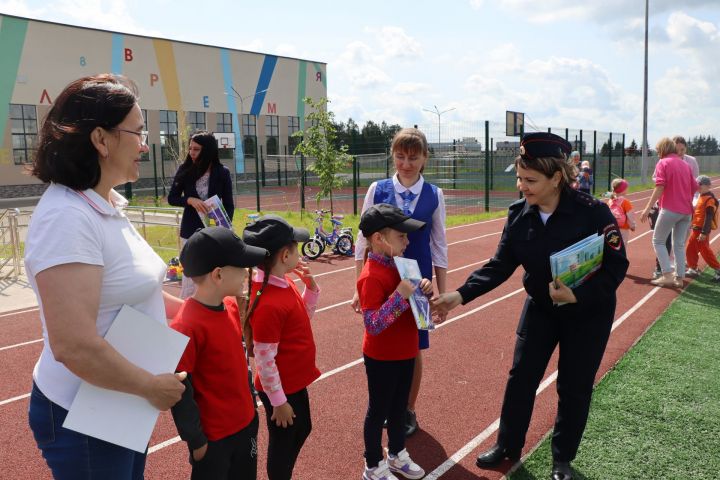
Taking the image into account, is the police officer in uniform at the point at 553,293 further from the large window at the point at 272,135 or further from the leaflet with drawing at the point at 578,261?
the large window at the point at 272,135

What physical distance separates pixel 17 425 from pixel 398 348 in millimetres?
3180

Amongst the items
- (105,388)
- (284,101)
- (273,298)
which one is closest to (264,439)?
(273,298)

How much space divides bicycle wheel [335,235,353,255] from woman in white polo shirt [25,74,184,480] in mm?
10138

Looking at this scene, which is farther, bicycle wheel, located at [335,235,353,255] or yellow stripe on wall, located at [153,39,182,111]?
yellow stripe on wall, located at [153,39,182,111]

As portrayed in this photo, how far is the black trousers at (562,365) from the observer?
130 inches

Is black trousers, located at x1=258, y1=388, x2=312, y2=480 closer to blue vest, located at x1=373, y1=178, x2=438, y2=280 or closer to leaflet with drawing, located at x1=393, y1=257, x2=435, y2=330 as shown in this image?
leaflet with drawing, located at x1=393, y1=257, x2=435, y2=330

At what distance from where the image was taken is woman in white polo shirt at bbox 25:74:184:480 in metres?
1.63

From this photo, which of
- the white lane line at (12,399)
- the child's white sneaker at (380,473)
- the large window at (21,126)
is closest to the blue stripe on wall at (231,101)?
the large window at (21,126)

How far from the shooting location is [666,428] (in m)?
4.11

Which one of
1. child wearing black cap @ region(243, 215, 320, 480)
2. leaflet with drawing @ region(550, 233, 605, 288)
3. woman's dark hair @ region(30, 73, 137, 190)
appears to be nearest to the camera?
woman's dark hair @ region(30, 73, 137, 190)

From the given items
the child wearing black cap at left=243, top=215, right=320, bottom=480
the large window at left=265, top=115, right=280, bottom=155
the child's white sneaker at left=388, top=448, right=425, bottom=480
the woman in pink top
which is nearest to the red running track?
the child's white sneaker at left=388, top=448, right=425, bottom=480

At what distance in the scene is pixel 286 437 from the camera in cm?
290

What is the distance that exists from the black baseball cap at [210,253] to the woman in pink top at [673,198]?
759cm

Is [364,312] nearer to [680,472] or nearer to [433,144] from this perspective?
[680,472]
